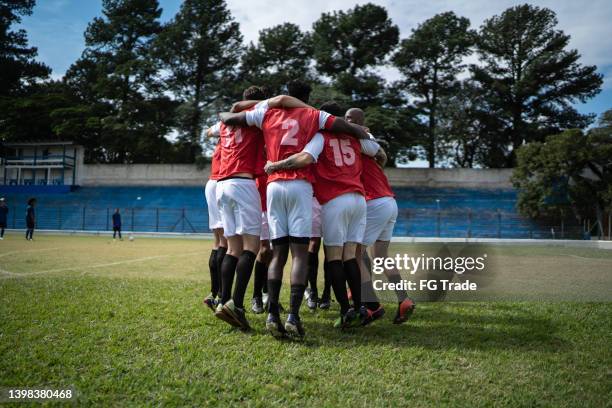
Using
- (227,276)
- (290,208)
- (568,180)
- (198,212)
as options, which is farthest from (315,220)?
(568,180)

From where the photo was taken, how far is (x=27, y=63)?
4400 centimetres

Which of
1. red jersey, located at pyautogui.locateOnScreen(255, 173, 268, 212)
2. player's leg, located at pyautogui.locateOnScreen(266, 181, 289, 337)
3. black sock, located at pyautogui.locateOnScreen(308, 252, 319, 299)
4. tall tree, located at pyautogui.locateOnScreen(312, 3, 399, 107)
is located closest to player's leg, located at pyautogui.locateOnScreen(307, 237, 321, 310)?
black sock, located at pyautogui.locateOnScreen(308, 252, 319, 299)

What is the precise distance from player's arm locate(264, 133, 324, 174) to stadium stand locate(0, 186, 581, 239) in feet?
81.8

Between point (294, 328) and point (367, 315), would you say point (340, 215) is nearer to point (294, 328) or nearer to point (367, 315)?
point (367, 315)

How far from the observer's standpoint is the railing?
91.2 feet

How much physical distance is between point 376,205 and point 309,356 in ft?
7.24

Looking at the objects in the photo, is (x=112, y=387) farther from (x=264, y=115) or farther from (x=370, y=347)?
(x=264, y=115)

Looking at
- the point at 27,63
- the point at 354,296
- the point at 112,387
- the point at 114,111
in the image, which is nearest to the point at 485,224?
the point at 354,296

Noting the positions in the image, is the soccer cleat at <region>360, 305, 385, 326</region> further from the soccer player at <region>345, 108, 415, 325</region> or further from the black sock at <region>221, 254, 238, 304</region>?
the black sock at <region>221, 254, 238, 304</region>

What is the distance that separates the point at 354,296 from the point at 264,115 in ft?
6.78

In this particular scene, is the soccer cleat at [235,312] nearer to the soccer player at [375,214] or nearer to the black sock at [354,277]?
the black sock at [354,277]

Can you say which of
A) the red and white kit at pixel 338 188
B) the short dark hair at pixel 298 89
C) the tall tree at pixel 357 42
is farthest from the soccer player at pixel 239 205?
the tall tree at pixel 357 42

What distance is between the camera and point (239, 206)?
14.7 ft

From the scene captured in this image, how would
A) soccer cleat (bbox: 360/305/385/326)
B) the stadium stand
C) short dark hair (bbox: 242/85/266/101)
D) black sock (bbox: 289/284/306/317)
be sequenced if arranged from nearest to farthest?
black sock (bbox: 289/284/306/317) < soccer cleat (bbox: 360/305/385/326) < short dark hair (bbox: 242/85/266/101) < the stadium stand
